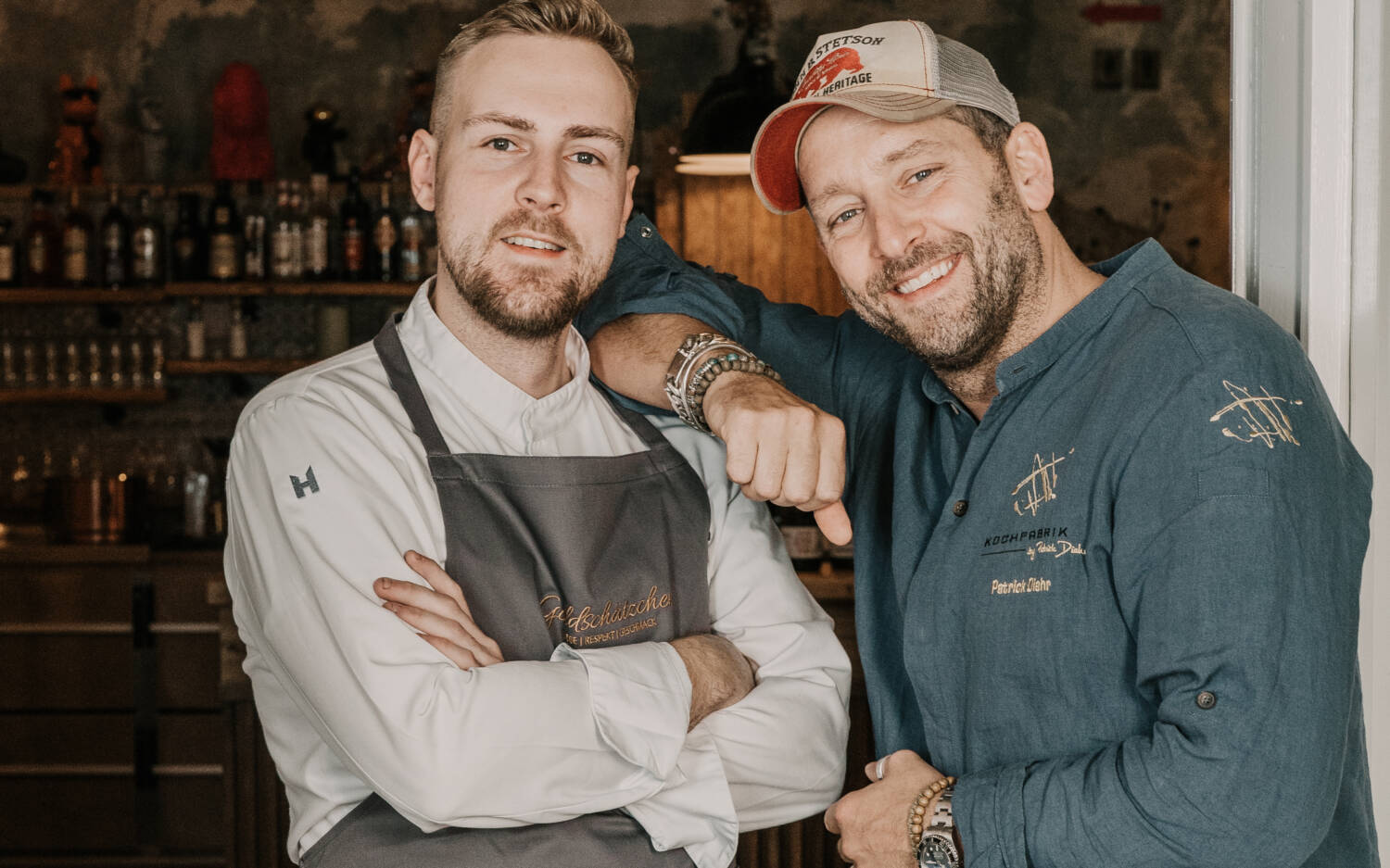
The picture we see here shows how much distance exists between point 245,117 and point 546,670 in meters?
4.47

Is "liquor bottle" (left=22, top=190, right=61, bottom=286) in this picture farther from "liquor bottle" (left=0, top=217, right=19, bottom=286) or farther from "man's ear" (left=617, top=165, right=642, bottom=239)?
"man's ear" (left=617, top=165, right=642, bottom=239)

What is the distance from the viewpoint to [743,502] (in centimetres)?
174

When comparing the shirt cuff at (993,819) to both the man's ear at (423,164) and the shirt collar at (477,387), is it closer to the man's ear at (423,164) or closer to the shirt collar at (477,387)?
the shirt collar at (477,387)

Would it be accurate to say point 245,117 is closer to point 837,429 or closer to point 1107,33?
point 1107,33

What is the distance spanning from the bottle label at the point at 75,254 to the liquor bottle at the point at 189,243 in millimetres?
352

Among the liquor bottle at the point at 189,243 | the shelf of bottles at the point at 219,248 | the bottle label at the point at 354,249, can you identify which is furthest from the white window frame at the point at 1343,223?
the liquor bottle at the point at 189,243

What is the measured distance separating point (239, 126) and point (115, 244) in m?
0.71

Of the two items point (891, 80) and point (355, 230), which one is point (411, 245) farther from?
point (891, 80)

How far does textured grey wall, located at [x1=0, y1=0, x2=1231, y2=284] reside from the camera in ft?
17.9

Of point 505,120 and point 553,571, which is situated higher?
point 505,120

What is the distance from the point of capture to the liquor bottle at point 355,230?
17.0 ft

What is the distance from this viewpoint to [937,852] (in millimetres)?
1281
